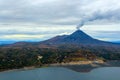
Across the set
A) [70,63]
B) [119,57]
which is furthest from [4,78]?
[119,57]

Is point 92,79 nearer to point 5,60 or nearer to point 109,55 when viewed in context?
point 5,60

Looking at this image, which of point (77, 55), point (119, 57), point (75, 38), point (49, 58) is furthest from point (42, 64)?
point (75, 38)

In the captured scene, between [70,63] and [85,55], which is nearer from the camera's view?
[70,63]

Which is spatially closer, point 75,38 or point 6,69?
point 6,69

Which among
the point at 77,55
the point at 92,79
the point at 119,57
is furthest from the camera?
the point at 119,57

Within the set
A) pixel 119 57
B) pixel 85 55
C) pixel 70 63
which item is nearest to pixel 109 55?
pixel 119 57

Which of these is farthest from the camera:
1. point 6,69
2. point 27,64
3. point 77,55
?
point 77,55

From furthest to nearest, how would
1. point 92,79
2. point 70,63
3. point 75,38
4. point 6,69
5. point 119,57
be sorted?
point 75,38 → point 119,57 → point 70,63 → point 6,69 → point 92,79

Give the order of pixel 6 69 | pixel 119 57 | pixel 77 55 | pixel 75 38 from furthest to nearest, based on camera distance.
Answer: pixel 75 38
pixel 119 57
pixel 77 55
pixel 6 69

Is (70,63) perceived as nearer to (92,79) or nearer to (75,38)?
(92,79)
